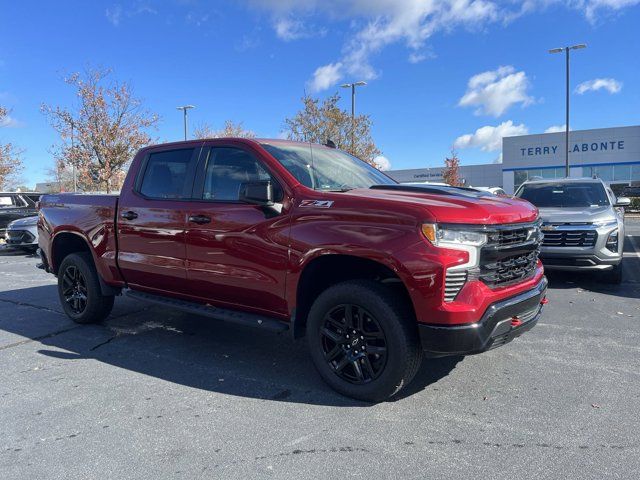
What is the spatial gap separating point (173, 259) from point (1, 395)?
1692mm

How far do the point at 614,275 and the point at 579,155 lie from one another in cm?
4253

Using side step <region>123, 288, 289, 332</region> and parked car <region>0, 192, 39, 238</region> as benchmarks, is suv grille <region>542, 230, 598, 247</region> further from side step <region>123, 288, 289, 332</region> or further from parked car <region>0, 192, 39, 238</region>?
parked car <region>0, 192, 39, 238</region>

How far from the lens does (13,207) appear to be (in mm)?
15680

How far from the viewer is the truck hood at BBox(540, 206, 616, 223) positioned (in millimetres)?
7363

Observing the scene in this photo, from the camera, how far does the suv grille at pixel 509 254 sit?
3350 millimetres

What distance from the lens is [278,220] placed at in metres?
3.83

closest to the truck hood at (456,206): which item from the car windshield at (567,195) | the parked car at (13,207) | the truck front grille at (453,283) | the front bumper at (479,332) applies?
the truck front grille at (453,283)

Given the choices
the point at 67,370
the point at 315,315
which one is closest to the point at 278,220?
the point at 315,315

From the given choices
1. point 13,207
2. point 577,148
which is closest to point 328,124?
point 13,207

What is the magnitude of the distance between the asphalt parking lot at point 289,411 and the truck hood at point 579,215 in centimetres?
231

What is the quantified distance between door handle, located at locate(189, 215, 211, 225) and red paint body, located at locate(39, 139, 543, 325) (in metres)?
0.04

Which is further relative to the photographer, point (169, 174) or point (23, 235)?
point (23, 235)

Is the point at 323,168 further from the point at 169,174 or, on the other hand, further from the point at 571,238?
the point at 571,238

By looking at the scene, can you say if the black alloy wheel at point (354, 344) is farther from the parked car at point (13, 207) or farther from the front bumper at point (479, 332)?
the parked car at point (13, 207)
